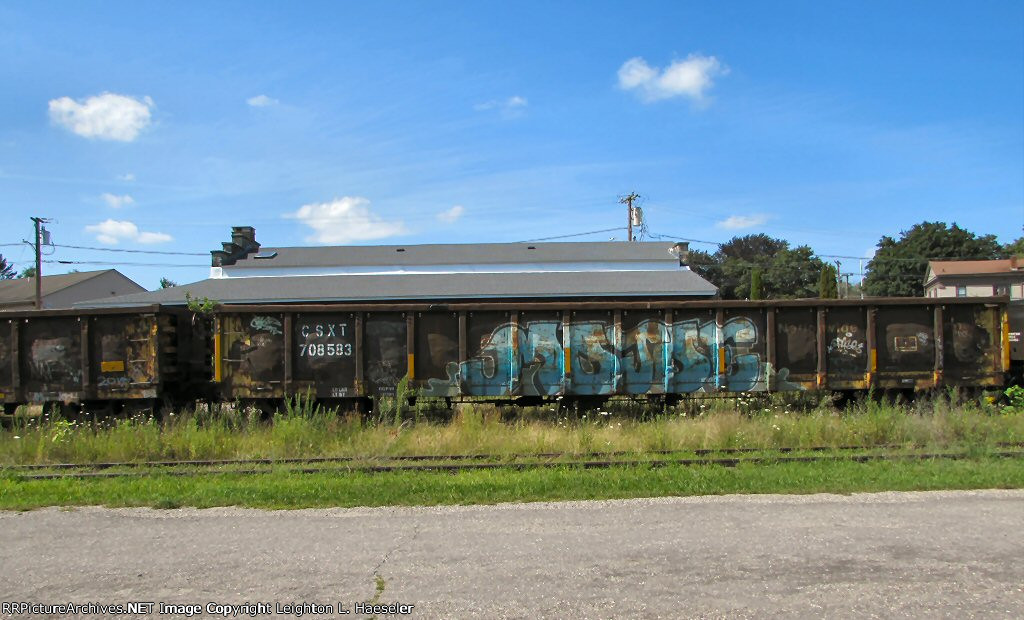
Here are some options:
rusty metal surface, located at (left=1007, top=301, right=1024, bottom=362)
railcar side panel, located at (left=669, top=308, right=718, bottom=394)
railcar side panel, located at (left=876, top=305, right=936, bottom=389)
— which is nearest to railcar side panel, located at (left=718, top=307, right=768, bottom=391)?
railcar side panel, located at (left=669, top=308, right=718, bottom=394)

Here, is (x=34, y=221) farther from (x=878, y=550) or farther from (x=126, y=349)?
(x=878, y=550)

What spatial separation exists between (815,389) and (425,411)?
24.5 feet

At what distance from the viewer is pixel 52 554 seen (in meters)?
5.52

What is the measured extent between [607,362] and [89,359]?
9.54m

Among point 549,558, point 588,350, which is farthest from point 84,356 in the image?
point 549,558

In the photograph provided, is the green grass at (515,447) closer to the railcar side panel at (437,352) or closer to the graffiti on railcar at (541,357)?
the graffiti on railcar at (541,357)

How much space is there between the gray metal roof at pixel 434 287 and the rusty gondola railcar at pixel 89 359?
51.7 feet

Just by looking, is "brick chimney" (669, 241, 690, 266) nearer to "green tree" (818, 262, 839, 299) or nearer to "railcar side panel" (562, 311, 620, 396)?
"green tree" (818, 262, 839, 299)

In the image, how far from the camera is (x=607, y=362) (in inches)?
482

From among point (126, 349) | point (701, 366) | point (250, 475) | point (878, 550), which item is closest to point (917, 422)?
point (701, 366)

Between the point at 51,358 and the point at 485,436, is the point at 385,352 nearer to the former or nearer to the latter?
the point at 485,436

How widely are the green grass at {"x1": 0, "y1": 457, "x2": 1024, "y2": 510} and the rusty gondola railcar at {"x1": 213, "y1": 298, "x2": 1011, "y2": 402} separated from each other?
378 cm

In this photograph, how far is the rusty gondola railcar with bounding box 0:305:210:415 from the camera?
1202 cm

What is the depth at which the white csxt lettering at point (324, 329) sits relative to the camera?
12.4 meters
